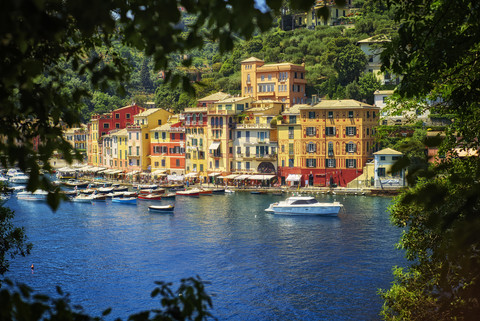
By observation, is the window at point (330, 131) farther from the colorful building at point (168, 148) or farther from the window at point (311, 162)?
the colorful building at point (168, 148)

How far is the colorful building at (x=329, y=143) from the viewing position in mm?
53844

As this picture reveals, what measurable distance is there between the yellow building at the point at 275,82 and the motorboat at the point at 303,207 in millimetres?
21815

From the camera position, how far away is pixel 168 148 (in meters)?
66.2

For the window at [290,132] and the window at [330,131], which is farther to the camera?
the window at [290,132]

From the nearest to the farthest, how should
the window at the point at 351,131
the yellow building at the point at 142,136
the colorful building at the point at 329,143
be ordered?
the colorful building at the point at 329,143, the window at the point at 351,131, the yellow building at the point at 142,136

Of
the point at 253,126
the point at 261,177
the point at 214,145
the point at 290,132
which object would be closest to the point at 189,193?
the point at 261,177

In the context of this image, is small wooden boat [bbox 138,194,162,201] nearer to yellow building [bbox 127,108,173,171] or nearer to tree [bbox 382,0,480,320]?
yellow building [bbox 127,108,173,171]

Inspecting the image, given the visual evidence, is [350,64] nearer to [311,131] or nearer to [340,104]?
[340,104]

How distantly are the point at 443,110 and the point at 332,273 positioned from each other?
→ 16.4 metres

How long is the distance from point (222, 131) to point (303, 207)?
1975cm

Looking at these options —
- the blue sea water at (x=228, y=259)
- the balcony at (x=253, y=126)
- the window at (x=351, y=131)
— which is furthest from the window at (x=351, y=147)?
the blue sea water at (x=228, y=259)

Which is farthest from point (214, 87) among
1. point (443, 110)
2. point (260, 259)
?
point (443, 110)

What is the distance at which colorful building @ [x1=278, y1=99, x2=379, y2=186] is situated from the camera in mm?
53844

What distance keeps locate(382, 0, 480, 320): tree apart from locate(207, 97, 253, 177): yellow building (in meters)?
47.7
